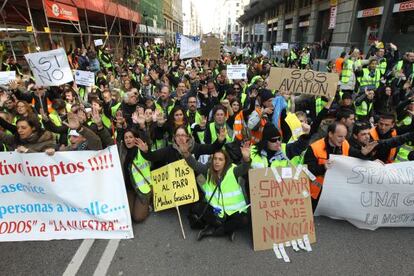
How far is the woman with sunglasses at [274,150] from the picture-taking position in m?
3.85

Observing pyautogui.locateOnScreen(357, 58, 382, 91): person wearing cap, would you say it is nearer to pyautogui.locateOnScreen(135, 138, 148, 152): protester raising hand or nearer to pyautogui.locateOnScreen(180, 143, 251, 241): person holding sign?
pyautogui.locateOnScreen(180, 143, 251, 241): person holding sign

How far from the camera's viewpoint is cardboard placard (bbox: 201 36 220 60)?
35.8 feet

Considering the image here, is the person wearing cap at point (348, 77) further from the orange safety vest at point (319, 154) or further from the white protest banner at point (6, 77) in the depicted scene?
the white protest banner at point (6, 77)

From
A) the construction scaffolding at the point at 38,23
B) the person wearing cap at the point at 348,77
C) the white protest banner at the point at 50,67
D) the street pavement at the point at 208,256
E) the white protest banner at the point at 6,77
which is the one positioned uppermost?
the construction scaffolding at the point at 38,23

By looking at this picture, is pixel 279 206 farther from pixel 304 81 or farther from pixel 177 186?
pixel 304 81

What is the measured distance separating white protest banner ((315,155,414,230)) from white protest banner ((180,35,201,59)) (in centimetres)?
825

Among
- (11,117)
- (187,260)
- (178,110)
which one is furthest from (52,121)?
(187,260)

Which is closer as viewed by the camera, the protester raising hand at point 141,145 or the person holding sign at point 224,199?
the person holding sign at point 224,199

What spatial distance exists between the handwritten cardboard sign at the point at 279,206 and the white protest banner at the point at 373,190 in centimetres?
42

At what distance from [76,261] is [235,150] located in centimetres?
253

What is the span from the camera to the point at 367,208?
3.54 meters

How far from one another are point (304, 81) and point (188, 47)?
21.1 ft

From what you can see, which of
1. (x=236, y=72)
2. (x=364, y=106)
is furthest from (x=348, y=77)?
(x=236, y=72)

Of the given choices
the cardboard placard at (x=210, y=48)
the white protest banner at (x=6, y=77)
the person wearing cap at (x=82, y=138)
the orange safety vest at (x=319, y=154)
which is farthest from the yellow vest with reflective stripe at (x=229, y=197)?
the cardboard placard at (x=210, y=48)
